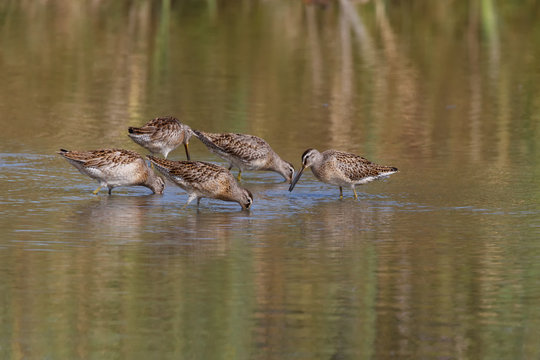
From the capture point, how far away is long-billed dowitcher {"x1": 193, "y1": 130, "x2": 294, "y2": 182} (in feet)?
61.7

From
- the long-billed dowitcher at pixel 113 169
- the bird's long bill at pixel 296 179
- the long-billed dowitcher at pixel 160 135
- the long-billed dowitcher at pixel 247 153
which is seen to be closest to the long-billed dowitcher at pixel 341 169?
the bird's long bill at pixel 296 179

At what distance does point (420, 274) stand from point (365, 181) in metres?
5.19

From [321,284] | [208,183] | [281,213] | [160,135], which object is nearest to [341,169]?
[281,213]

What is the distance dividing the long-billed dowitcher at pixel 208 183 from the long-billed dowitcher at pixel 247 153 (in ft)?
7.66

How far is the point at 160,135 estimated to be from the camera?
1936 centimetres

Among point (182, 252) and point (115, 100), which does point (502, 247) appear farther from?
point (115, 100)

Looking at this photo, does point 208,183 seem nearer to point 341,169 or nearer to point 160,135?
point 341,169

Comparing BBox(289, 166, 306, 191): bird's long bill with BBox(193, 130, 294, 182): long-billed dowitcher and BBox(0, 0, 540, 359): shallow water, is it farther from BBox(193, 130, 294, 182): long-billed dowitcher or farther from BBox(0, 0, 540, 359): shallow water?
BBox(193, 130, 294, 182): long-billed dowitcher

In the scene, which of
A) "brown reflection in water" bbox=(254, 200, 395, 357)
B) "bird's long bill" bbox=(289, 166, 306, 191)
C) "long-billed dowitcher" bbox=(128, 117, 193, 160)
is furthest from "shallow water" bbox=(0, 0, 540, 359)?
"long-billed dowitcher" bbox=(128, 117, 193, 160)

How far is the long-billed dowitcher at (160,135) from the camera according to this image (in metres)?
19.3

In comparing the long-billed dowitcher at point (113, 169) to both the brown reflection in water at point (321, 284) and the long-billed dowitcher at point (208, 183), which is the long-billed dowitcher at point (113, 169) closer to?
the long-billed dowitcher at point (208, 183)

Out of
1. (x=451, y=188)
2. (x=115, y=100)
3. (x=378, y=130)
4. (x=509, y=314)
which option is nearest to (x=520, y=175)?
(x=451, y=188)

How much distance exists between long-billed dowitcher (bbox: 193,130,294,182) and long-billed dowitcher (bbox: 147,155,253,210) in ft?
7.66

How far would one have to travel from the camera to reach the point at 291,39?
117 feet
